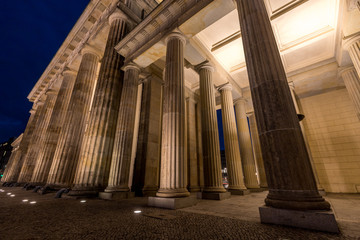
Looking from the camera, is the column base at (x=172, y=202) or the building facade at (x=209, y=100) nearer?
the building facade at (x=209, y=100)

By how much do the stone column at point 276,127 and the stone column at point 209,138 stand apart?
5.69m

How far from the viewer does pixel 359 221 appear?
4.28 metres

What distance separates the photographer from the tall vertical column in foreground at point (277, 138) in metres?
4.00

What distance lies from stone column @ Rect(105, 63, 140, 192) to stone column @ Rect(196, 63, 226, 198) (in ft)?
16.7

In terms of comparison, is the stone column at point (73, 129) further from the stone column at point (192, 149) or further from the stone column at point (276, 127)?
the stone column at point (276, 127)

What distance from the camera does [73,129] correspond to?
14148 millimetres

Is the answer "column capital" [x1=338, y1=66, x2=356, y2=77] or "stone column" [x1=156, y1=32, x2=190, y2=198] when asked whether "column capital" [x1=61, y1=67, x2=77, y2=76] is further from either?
"column capital" [x1=338, y1=66, x2=356, y2=77]

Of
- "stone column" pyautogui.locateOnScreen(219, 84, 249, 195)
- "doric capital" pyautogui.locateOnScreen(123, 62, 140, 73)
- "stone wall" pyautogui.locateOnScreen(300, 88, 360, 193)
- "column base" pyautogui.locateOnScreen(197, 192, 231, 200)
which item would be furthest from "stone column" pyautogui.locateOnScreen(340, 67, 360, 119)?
"doric capital" pyautogui.locateOnScreen(123, 62, 140, 73)

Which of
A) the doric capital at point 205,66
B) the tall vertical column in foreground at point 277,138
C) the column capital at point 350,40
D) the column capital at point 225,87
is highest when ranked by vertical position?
the column capital at point 350,40

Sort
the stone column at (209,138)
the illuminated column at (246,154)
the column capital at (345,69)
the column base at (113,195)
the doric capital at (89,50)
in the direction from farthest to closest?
the doric capital at (89,50) → the illuminated column at (246,154) → the column capital at (345,69) → the stone column at (209,138) → the column base at (113,195)

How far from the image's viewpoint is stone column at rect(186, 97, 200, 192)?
605 inches

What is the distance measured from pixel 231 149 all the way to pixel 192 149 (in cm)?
452

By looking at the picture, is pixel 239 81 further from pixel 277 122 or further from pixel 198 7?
pixel 277 122

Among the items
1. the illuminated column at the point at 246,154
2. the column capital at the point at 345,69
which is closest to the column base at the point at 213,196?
the illuminated column at the point at 246,154
